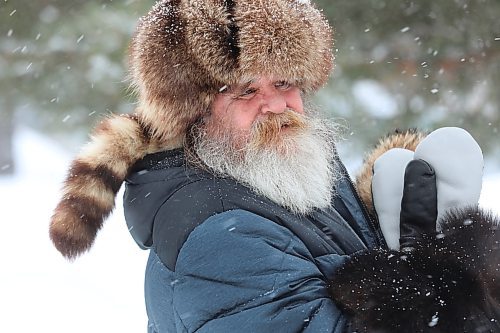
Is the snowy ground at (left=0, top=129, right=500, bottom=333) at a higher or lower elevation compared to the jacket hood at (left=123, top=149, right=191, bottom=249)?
lower

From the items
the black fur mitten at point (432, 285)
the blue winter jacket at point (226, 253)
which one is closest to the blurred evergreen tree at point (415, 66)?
the blue winter jacket at point (226, 253)

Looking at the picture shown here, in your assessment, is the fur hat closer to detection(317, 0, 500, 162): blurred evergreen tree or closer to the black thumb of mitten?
the black thumb of mitten

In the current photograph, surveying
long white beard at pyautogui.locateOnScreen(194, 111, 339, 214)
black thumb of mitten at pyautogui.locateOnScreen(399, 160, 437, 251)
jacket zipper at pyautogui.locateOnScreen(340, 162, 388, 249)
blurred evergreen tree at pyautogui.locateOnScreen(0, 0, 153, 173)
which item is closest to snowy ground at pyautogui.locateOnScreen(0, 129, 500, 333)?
blurred evergreen tree at pyautogui.locateOnScreen(0, 0, 153, 173)

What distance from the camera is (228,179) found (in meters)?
2.05

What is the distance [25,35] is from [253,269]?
5.76 m

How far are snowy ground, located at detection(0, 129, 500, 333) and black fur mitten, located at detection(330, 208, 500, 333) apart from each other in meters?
3.76

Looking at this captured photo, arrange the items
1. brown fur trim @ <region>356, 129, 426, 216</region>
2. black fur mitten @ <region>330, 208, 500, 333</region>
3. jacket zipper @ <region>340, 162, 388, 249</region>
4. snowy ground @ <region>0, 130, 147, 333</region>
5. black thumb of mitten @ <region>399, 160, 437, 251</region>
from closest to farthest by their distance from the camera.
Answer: black fur mitten @ <region>330, 208, 500, 333</region>
black thumb of mitten @ <region>399, 160, 437, 251</region>
jacket zipper @ <region>340, 162, 388, 249</region>
brown fur trim @ <region>356, 129, 426, 216</region>
snowy ground @ <region>0, 130, 147, 333</region>

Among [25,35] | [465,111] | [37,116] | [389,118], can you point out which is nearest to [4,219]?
[37,116]

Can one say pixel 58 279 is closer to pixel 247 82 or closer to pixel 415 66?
pixel 415 66

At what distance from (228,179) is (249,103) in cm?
24

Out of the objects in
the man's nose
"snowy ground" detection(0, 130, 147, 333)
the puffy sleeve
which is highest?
the man's nose

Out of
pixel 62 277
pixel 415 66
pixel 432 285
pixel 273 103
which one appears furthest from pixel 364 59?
pixel 432 285

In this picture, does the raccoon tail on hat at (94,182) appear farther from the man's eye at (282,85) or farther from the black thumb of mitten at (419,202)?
the black thumb of mitten at (419,202)

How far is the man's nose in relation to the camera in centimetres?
213
